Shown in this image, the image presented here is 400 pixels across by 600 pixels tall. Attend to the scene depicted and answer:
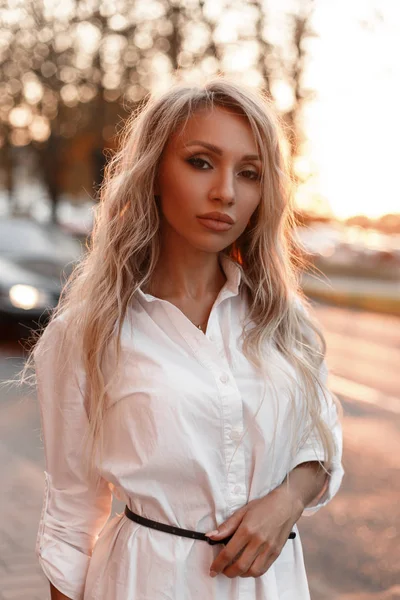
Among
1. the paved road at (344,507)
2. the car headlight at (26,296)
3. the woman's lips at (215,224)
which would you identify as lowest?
the paved road at (344,507)

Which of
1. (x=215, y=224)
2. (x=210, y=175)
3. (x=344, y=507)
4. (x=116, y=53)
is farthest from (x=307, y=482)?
(x=116, y=53)

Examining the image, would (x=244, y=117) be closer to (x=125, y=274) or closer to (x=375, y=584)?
(x=125, y=274)

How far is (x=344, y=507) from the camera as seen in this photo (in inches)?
238

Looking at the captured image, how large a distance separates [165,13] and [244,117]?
16.2 metres

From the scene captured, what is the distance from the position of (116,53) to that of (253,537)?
18.0 meters

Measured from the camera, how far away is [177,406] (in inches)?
78.1

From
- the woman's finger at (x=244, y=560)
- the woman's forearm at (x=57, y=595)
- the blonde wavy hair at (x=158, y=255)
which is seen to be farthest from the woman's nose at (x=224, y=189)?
the woman's forearm at (x=57, y=595)

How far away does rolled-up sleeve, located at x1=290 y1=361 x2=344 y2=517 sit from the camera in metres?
→ 2.17

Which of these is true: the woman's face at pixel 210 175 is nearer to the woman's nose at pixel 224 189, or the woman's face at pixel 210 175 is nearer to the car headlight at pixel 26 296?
the woman's nose at pixel 224 189

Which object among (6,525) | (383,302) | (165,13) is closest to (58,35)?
(165,13)

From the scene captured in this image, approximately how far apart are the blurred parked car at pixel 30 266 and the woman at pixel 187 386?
27.7 feet

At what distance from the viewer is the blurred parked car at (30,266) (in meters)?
11.6

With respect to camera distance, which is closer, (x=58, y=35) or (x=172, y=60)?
(x=172, y=60)

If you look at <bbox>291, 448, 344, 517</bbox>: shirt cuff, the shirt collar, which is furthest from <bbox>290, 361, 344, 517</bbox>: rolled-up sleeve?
the shirt collar
